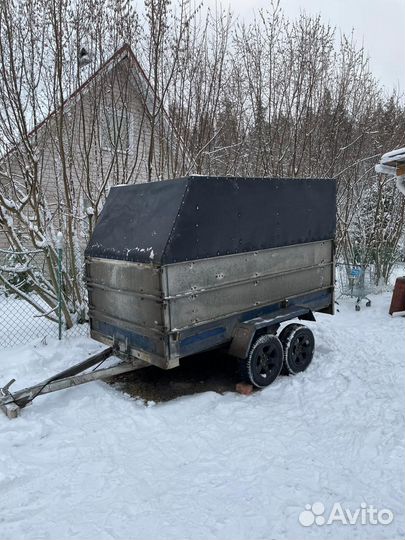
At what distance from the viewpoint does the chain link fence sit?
617 cm

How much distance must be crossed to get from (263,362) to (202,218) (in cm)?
195

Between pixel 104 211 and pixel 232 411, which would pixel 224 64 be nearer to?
pixel 104 211

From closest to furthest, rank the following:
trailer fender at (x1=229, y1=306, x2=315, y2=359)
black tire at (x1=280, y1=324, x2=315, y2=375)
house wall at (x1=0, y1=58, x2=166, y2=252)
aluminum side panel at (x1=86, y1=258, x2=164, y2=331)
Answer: aluminum side panel at (x1=86, y1=258, x2=164, y2=331) < trailer fender at (x1=229, y1=306, x2=315, y2=359) < black tire at (x1=280, y1=324, x2=315, y2=375) < house wall at (x1=0, y1=58, x2=166, y2=252)

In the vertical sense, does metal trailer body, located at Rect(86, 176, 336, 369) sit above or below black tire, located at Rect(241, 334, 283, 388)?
above

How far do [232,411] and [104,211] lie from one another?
113 inches

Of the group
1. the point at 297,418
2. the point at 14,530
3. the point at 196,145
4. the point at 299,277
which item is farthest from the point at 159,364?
the point at 196,145

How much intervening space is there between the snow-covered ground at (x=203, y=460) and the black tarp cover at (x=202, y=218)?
1.67 meters

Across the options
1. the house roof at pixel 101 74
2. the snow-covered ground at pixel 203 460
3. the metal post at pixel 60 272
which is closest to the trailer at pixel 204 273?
the snow-covered ground at pixel 203 460

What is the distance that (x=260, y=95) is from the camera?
923cm

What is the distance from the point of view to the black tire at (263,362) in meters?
4.52

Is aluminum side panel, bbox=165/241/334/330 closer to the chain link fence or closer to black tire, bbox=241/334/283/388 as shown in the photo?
black tire, bbox=241/334/283/388

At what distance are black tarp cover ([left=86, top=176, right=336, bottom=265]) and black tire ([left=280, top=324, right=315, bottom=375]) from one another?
3.91 ft

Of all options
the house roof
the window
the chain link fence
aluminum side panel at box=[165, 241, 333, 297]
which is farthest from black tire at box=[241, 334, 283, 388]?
the house roof

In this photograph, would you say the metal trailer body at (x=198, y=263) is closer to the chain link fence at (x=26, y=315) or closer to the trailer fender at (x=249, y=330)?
the trailer fender at (x=249, y=330)
